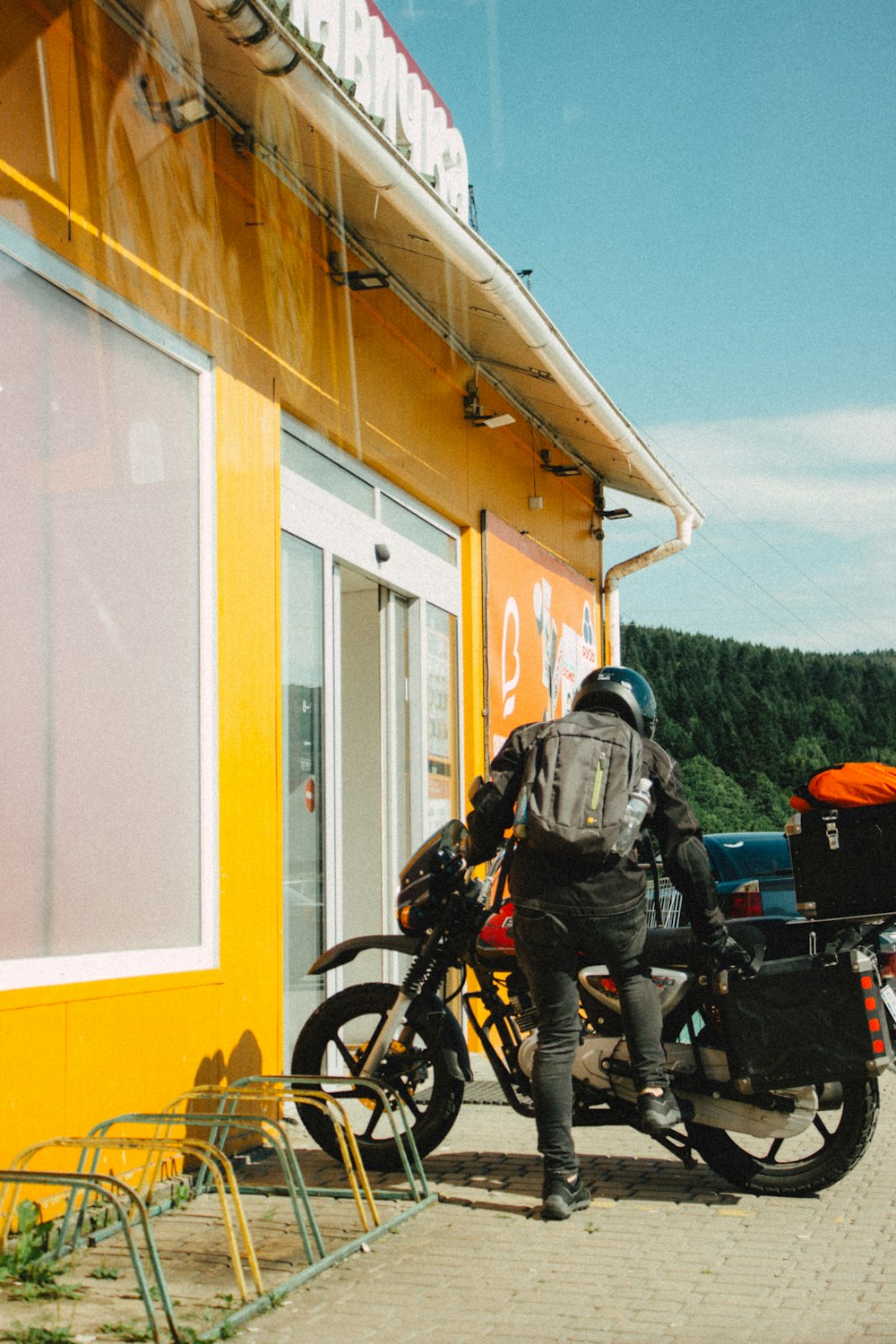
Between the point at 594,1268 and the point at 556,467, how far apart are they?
340 inches

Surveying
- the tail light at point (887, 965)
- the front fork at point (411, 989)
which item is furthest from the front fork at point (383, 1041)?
the tail light at point (887, 965)

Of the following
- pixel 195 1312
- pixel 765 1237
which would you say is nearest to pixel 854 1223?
pixel 765 1237

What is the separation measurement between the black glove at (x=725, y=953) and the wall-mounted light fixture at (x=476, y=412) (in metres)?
5.63

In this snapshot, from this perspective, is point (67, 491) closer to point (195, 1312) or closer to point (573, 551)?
point (195, 1312)

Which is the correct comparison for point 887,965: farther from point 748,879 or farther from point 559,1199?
point 748,879

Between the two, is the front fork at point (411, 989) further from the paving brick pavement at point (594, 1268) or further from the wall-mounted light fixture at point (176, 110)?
the wall-mounted light fixture at point (176, 110)

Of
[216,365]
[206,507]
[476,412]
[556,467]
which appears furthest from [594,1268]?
[556,467]

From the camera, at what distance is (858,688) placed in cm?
4059

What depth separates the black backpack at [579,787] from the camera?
4.83 m

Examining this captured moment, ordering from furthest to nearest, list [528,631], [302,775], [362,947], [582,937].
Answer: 1. [528,631]
2. [302,775]
3. [362,947]
4. [582,937]

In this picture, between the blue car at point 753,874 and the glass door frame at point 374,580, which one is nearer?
the glass door frame at point 374,580

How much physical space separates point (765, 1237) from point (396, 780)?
4595 millimetres

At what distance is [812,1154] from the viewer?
5258mm

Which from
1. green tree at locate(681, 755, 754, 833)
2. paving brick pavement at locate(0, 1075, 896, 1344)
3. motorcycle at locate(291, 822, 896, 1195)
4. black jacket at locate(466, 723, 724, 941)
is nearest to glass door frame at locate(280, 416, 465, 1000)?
motorcycle at locate(291, 822, 896, 1195)
